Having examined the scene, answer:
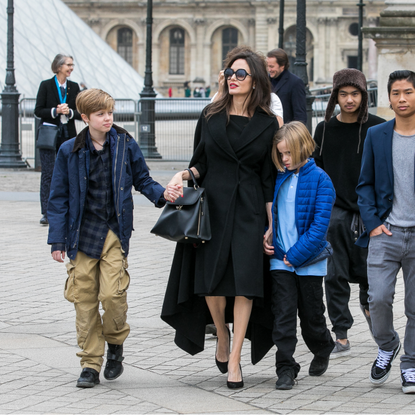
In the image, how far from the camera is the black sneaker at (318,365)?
4305 millimetres

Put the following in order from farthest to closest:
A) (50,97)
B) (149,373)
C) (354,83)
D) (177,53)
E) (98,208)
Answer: (177,53) → (50,97) → (354,83) → (149,373) → (98,208)

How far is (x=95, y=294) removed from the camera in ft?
13.9

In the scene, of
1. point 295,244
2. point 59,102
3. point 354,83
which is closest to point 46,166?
point 59,102

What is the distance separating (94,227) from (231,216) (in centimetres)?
66

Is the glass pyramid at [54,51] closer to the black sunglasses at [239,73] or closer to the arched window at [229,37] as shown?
the black sunglasses at [239,73]

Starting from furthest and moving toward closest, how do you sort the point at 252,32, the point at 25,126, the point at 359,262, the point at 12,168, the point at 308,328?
the point at 252,32
the point at 25,126
the point at 12,168
the point at 359,262
the point at 308,328

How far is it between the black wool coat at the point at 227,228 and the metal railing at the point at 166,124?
11.8 m

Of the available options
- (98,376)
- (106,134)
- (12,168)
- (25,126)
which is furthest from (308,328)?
(25,126)

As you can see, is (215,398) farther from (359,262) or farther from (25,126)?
(25,126)

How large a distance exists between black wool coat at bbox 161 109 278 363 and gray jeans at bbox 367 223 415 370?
500 millimetres

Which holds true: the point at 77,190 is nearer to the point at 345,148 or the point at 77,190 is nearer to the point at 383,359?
the point at 345,148

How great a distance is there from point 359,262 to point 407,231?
726mm

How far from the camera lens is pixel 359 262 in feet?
15.6

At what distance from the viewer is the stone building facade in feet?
230
